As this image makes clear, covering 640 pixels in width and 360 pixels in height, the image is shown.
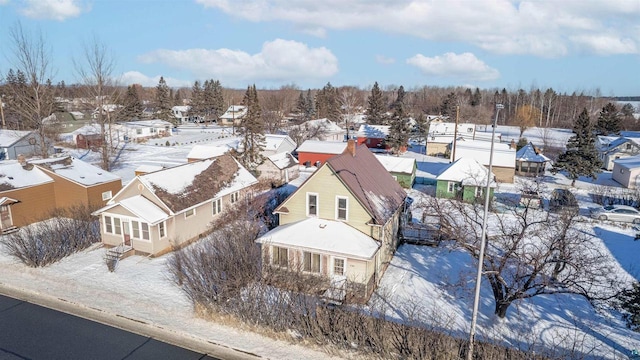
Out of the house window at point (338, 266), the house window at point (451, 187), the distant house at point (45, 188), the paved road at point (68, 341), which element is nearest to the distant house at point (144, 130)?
the distant house at point (45, 188)

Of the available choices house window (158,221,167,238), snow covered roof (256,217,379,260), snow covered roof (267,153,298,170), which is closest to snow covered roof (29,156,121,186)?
house window (158,221,167,238)

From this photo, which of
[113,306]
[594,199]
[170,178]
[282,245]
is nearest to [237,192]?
[170,178]

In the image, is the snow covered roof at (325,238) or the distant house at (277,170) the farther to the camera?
the distant house at (277,170)

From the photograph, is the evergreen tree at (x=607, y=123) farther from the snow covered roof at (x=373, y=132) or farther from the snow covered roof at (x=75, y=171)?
the snow covered roof at (x=75, y=171)

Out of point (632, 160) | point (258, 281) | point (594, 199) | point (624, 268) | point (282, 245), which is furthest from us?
point (632, 160)

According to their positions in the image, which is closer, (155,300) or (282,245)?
(155,300)

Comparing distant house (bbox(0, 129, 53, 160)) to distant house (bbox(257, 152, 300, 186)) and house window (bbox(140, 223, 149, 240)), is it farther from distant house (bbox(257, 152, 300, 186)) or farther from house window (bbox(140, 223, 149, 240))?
house window (bbox(140, 223, 149, 240))

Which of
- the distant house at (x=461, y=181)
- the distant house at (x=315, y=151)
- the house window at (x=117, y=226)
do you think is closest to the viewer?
the house window at (x=117, y=226)

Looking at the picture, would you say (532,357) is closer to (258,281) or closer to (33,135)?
(258,281)
